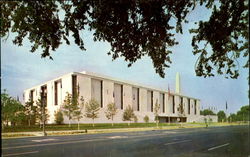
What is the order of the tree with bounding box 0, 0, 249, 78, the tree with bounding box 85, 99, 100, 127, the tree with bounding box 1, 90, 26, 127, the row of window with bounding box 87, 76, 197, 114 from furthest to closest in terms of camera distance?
1. the tree with bounding box 85, 99, 100, 127
2. the row of window with bounding box 87, 76, 197, 114
3. the tree with bounding box 1, 90, 26, 127
4. the tree with bounding box 0, 0, 249, 78

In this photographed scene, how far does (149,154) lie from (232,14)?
749 cm

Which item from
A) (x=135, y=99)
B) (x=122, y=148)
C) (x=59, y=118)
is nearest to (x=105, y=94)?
(x=135, y=99)

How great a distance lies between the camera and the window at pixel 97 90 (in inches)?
1571

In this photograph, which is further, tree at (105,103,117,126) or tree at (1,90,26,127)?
tree at (105,103,117,126)

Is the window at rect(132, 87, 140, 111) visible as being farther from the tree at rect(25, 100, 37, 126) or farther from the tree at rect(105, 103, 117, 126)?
the tree at rect(25, 100, 37, 126)

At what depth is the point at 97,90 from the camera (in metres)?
42.2

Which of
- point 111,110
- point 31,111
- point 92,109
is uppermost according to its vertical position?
point 92,109

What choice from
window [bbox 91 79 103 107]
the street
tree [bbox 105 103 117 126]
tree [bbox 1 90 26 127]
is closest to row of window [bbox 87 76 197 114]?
window [bbox 91 79 103 107]

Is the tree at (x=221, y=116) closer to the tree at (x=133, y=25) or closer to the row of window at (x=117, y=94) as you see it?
the row of window at (x=117, y=94)

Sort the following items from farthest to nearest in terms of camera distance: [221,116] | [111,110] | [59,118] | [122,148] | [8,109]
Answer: [221,116]
[59,118]
[111,110]
[8,109]
[122,148]

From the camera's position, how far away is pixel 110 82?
3631cm

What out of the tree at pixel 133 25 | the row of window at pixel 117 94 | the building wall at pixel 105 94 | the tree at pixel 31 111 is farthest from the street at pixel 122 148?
the tree at pixel 31 111

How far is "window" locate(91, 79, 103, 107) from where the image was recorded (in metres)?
39.9

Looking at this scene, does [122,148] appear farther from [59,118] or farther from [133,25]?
[59,118]
